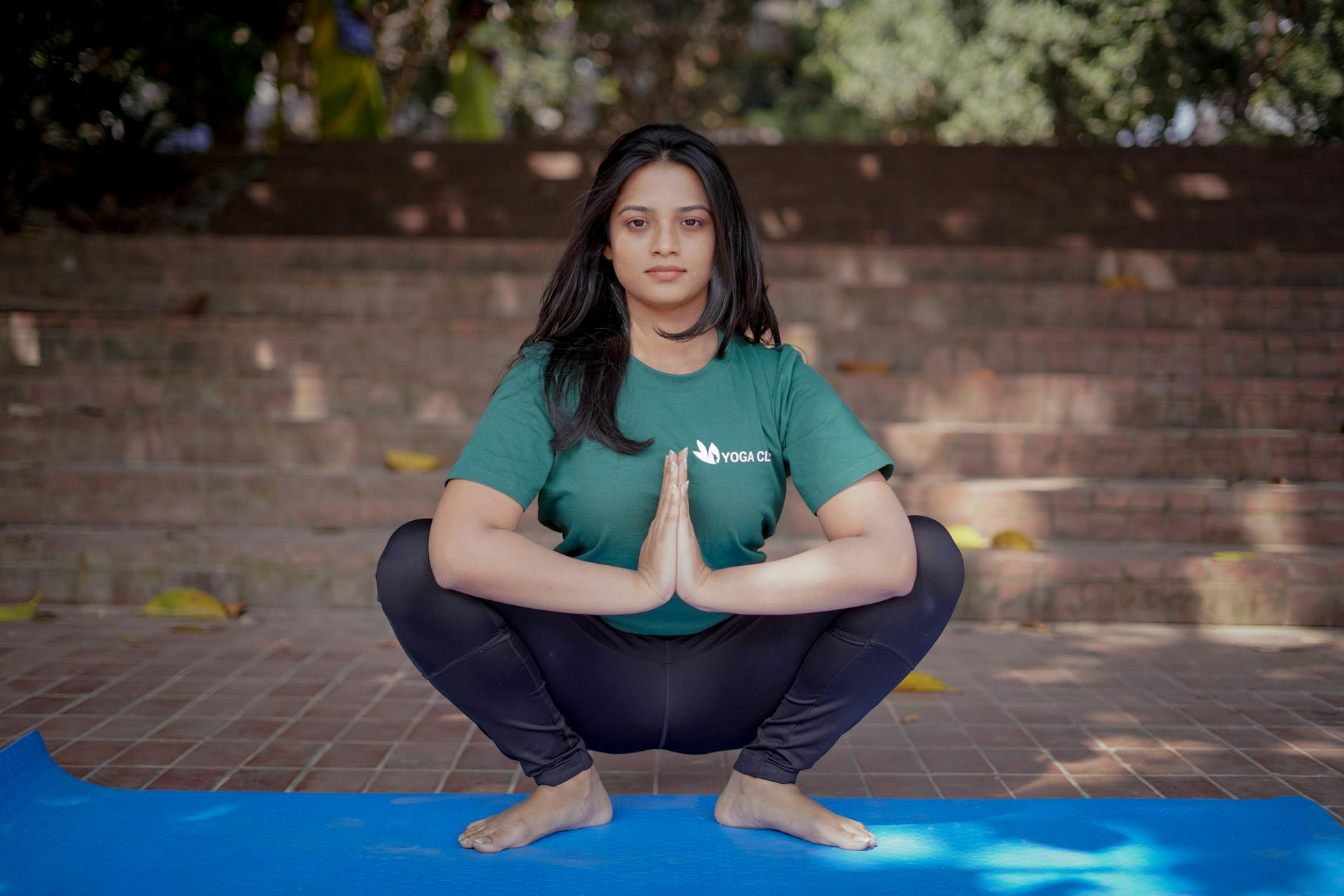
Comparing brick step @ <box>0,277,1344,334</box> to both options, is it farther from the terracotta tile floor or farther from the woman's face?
the woman's face

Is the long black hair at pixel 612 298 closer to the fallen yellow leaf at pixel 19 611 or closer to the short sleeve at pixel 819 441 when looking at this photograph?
the short sleeve at pixel 819 441

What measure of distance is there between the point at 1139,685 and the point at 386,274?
3.87 metres

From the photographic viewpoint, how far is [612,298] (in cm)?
205

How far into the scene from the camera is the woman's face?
1.90 m

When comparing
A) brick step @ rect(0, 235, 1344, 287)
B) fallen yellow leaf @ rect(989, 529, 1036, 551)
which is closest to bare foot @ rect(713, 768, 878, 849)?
fallen yellow leaf @ rect(989, 529, 1036, 551)

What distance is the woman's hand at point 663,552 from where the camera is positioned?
1.74m

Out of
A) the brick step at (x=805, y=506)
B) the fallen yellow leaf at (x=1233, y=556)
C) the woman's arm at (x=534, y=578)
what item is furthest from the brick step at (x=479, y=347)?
the woman's arm at (x=534, y=578)

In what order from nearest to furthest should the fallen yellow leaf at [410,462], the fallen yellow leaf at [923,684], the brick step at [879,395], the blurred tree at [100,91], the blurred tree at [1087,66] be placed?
the fallen yellow leaf at [923,684] < the fallen yellow leaf at [410,462] < the brick step at [879,395] < the blurred tree at [100,91] < the blurred tree at [1087,66]

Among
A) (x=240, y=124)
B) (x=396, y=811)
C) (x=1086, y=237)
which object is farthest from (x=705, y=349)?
(x=240, y=124)

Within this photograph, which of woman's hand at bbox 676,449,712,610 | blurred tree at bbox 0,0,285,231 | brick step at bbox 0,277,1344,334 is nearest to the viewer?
woman's hand at bbox 676,449,712,610

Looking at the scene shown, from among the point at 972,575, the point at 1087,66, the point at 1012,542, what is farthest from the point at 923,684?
the point at 1087,66

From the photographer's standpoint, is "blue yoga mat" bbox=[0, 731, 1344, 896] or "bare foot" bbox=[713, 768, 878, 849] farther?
"bare foot" bbox=[713, 768, 878, 849]

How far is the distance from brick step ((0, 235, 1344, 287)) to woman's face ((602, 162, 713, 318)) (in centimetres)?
360

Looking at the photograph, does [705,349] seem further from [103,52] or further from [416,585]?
[103,52]
